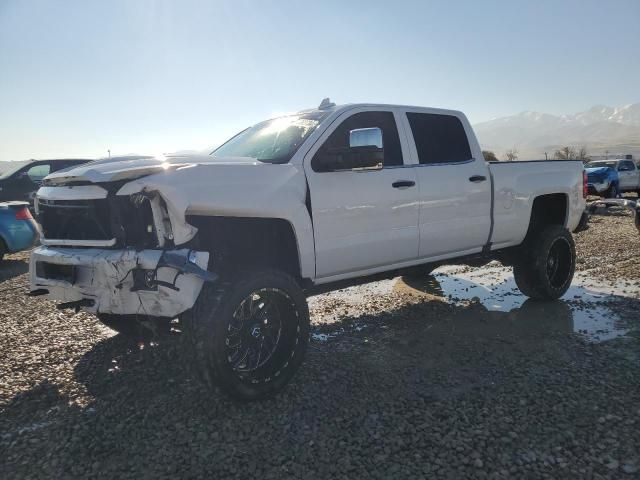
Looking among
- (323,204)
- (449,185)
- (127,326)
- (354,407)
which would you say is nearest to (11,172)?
(127,326)

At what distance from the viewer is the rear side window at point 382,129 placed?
13.8ft

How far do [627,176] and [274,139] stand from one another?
74.7ft

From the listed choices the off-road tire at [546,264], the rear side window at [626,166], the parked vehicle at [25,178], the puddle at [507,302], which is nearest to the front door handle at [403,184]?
the puddle at [507,302]

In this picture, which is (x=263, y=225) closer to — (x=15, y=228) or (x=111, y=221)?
(x=111, y=221)

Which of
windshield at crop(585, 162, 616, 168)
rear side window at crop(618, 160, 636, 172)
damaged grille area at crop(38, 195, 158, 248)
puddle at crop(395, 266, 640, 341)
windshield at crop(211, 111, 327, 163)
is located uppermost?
windshield at crop(211, 111, 327, 163)

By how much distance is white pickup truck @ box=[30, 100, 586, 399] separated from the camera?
10.2 feet

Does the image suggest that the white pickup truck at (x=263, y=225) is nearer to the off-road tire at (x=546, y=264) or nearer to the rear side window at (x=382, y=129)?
the rear side window at (x=382, y=129)

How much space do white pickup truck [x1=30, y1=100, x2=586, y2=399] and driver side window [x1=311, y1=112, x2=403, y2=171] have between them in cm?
1

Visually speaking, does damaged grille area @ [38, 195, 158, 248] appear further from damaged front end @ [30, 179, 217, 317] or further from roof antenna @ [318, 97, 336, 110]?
roof antenna @ [318, 97, 336, 110]

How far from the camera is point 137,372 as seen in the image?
3938 millimetres

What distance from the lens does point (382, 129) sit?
454 centimetres

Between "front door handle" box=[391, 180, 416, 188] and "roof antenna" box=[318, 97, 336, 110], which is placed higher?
"roof antenna" box=[318, 97, 336, 110]

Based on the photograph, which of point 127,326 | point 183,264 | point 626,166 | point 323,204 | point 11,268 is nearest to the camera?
point 183,264

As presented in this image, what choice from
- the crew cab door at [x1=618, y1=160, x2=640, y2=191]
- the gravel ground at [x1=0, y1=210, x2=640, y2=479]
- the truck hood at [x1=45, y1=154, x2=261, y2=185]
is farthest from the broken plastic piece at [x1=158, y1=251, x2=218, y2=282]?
the crew cab door at [x1=618, y1=160, x2=640, y2=191]
